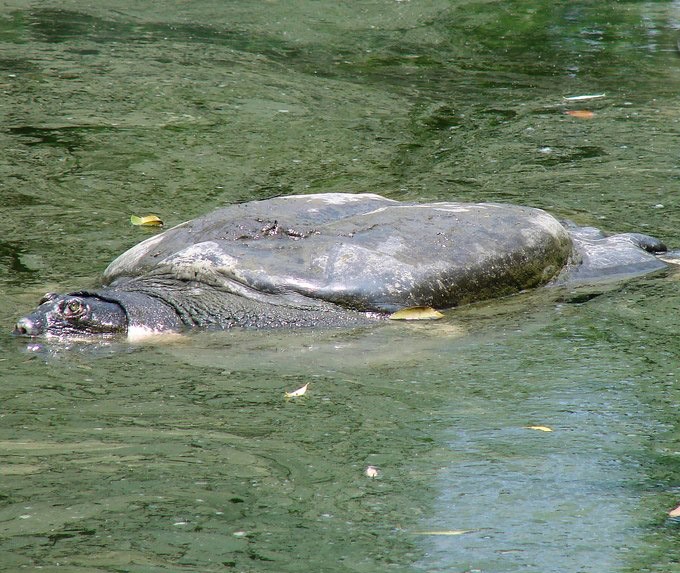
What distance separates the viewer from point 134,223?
627 centimetres

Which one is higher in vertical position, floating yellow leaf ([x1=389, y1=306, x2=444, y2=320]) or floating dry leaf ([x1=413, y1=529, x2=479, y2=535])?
floating dry leaf ([x1=413, y1=529, x2=479, y2=535])

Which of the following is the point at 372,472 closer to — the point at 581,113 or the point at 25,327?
the point at 25,327

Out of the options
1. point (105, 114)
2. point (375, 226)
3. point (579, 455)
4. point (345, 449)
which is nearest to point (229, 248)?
point (375, 226)

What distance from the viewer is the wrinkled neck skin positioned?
4727 mm

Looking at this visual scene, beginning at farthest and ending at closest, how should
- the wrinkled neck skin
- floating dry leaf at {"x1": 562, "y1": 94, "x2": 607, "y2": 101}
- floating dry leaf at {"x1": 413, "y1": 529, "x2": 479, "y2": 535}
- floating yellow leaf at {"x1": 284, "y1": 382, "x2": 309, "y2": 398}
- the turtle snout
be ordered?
floating dry leaf at {"x1": 562, "y1": 94, "x2": 607, "y2": 101} → the wrinkled neck skin → the turtle snout → floating yellow leaf at {"x1": 284, "y1": 382, "x2": 309, "y2": 398} → floating dry leaf at {"x1": 413, "y1": 529, "x2": 479, "y2": 535}

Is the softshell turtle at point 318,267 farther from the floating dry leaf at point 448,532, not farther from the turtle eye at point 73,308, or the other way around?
the floating dry leaf at point 448,532

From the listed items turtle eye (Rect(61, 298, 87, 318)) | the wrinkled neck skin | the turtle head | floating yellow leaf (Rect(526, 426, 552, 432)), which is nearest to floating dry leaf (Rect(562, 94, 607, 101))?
the wrinkled neck skin

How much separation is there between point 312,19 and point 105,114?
159 inches

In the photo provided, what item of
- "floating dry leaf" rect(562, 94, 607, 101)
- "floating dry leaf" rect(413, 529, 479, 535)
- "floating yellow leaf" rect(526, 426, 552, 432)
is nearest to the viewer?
"floating dry leaf" rect(413, 529, 479, 535)

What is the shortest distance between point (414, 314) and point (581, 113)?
4.26 metres

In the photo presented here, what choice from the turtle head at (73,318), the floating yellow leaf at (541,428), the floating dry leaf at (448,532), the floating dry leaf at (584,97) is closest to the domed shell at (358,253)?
the turtle head at (73,318)

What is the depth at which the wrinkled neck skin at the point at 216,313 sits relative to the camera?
473cm

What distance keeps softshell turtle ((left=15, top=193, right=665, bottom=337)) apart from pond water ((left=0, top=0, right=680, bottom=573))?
0.52 feet

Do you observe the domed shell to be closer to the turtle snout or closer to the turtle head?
the turtle head
